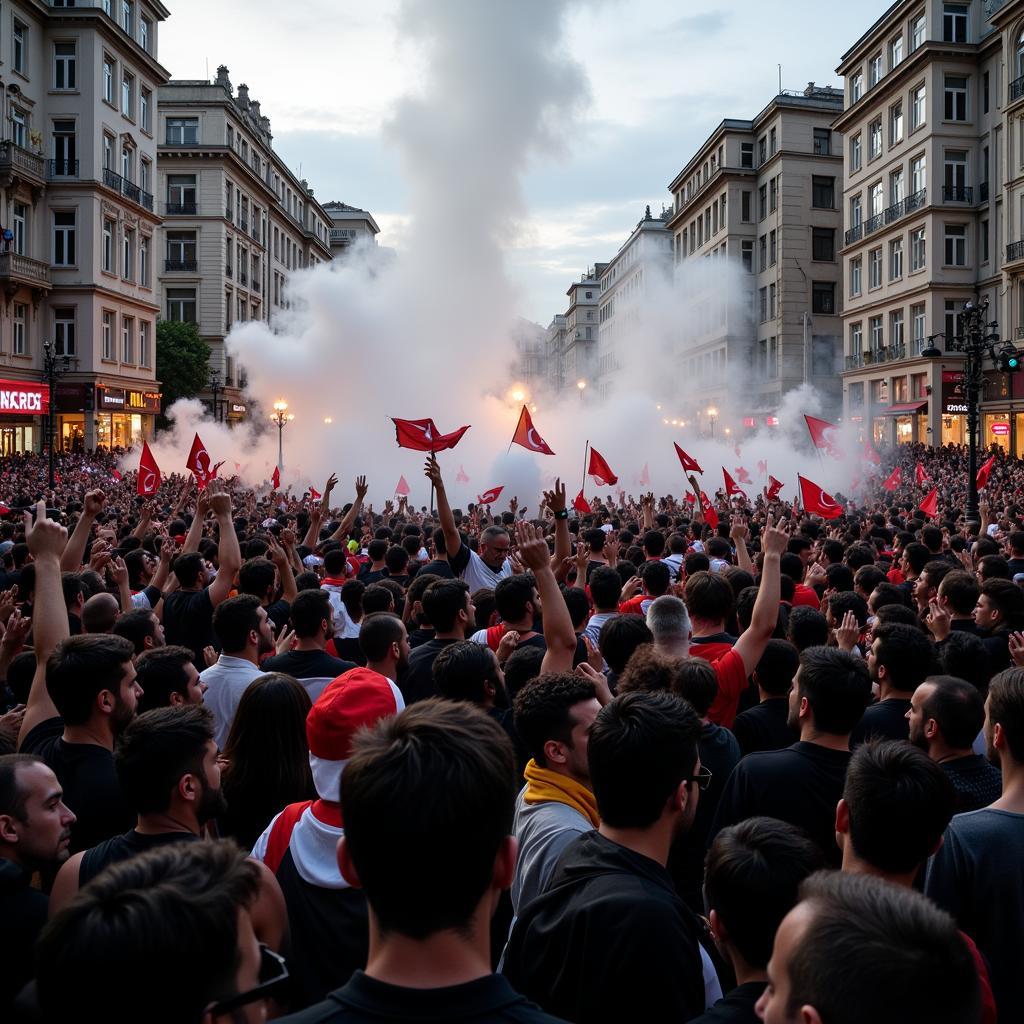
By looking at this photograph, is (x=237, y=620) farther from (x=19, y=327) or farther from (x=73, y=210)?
(x=73, y=210)

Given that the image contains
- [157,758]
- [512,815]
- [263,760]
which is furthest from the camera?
[263,760]

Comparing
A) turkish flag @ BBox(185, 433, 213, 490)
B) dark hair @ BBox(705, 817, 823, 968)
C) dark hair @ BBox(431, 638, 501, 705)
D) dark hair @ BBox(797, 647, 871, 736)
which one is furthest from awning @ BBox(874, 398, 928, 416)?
dark hair @ BBox(705, 817, 823, 968)

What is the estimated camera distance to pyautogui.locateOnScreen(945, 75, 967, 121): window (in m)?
43.5

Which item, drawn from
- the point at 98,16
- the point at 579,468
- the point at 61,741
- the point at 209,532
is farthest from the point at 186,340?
the point at 61,741

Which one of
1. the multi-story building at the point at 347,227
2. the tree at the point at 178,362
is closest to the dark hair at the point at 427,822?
the tree at the point at 178,362

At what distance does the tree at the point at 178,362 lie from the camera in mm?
54125

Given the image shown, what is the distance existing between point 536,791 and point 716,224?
246 ft

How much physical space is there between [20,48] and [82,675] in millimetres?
43391

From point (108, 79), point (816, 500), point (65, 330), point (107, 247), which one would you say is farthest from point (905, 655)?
point (108, 79)

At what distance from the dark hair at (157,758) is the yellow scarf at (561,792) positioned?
114 cm

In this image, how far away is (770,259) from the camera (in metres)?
65.6

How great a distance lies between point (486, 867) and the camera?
1.83 meters

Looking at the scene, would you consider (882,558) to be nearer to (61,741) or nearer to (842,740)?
(842,740)

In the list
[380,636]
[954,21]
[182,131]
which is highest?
[182,131]
